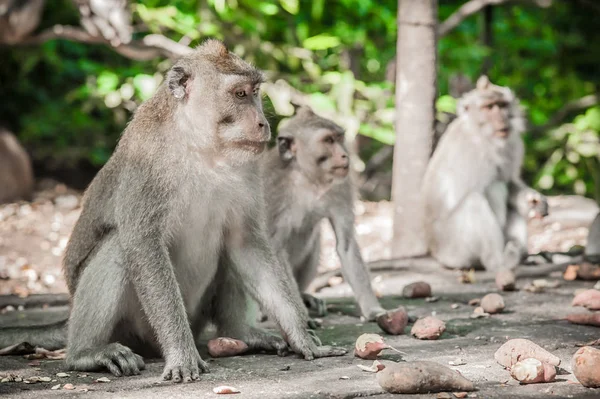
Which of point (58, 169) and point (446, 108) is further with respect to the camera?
point (58, 169)

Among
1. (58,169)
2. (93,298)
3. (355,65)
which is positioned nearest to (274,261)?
(93,298)

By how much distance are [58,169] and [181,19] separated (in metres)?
4.96

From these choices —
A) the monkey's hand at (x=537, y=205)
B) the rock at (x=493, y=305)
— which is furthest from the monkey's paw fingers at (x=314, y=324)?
the monkey's hand at (x=537, y=205)

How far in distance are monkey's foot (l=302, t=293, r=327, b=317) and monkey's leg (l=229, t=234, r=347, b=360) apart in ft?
3.49

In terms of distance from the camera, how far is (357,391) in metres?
3.57

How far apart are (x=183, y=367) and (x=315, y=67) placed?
5.88 m

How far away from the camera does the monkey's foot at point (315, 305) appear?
5633mm

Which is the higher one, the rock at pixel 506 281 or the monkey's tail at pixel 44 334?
the rock at pixel 506 281

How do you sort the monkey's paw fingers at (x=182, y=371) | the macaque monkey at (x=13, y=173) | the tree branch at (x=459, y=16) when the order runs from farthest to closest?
the macaque monkey at (x=13, y=173) → the tree branch at (x=459, y=16) → the monkey's paw fingers at (x=182, y=371)

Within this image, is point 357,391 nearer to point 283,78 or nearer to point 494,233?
point 494,233

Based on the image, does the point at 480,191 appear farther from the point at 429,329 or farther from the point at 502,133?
the point at 429,329

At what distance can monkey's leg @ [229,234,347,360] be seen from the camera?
4430 millimetres

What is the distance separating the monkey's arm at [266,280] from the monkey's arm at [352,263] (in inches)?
39.5

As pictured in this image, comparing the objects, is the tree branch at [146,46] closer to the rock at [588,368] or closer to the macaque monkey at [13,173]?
the macaque monkey at [13,173]
